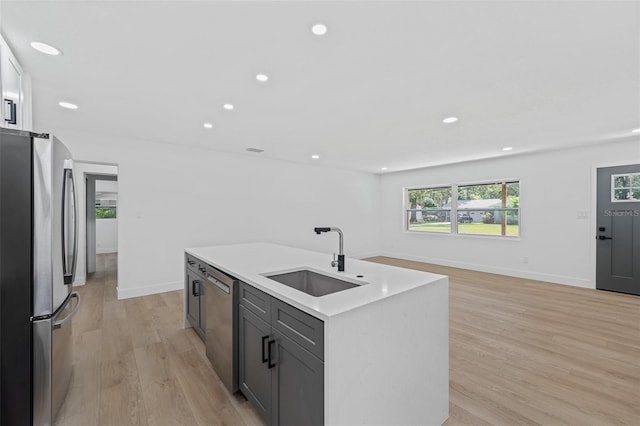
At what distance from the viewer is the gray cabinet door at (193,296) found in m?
2.74

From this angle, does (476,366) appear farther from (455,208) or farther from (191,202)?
(455,208)

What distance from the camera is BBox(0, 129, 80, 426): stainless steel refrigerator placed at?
1.53 meters

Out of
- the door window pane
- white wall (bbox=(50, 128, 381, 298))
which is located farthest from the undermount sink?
the door window pane

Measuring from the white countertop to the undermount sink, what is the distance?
1.8 inches

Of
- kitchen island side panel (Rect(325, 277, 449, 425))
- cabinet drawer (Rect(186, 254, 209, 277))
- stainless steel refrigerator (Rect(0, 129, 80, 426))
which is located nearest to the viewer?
kitchen island side panel (Rect(325, 277, 449, 425))

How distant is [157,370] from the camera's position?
2.30 meters

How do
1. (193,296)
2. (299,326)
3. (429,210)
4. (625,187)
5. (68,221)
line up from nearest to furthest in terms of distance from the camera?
1. (299,326)
2. (68,221)
3. (193,296)
4. (625,187)
5. (429,210)

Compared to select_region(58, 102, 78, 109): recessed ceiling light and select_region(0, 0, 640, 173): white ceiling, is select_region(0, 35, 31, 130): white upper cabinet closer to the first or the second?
select_region(0, 0, 640, 173): white ceiling

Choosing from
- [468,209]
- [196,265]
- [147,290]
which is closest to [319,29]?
[196,265]

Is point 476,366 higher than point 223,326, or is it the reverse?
point 223,326

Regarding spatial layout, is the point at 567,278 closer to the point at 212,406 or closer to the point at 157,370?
the point at 212,406

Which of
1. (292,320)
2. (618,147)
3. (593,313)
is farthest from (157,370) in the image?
(618,147)

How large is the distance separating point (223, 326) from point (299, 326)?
0.99 m

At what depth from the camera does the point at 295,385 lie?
4.35 ft
